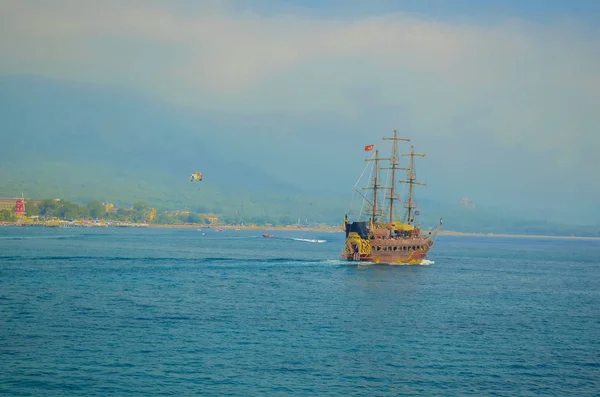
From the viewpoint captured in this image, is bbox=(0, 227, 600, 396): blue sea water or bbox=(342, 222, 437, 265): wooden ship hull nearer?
bbox=(0, 227, 600, 396): blue sea water

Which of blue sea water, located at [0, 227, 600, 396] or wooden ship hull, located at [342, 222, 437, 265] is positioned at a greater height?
wooden ship hull, located at [342, 222, 437, 265]

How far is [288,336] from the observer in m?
56.1

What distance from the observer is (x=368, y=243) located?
12619 centimetres

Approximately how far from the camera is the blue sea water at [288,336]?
142 feet

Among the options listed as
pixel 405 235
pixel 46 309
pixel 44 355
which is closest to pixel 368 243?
pixel 405 235

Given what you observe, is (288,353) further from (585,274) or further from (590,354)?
(585,274)

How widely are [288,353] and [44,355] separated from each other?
16.8 meters

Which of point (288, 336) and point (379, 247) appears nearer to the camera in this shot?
point (288, 336)

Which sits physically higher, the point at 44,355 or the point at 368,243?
the point at 368,243

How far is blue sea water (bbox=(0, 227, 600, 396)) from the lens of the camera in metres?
43.3

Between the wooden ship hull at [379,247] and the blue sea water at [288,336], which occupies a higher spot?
the wooden ship hull at [379,247]

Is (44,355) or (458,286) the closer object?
(44,355)

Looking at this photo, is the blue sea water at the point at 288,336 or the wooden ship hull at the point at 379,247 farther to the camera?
the wooden ship hull at the point at 379,247

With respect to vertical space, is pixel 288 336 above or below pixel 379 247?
below
